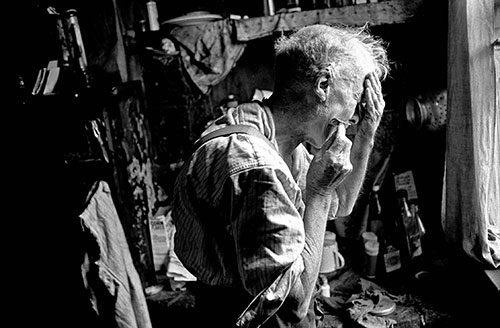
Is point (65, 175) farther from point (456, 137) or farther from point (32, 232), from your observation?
point (456, 137)

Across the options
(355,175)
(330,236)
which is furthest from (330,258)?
(355,175)

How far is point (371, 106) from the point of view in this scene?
1565 millimetres

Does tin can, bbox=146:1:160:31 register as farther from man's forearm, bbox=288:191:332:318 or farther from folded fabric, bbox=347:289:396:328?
folded fabric, bbox=347:289:396:328

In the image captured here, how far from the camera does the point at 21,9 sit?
238 cm

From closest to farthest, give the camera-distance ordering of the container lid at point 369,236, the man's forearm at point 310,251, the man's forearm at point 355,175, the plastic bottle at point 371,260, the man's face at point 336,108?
the man's forearm at point 310,251
the man's face at point 336,108
the man's forearm at point 355,175
the plastic bottle at point 371,260
the container lid at point 369,236

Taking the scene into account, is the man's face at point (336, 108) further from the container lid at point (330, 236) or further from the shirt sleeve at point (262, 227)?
the container lid at point (330, 236)

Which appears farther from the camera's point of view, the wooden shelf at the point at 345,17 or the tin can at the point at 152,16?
the tin can at the point at 152,16

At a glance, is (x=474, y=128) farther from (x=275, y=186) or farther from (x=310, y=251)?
(x=275, y=186)

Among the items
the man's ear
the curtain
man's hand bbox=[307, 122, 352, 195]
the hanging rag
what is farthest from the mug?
the man's ear

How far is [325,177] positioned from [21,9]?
200 cm

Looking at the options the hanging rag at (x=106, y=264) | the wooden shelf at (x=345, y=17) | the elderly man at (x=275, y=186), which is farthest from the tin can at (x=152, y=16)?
the elderly man at (x=275, y=186)

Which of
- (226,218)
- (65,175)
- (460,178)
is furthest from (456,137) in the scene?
(65,175)

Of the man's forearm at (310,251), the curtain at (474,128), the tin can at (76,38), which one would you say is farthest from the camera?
the tin can at (76,38)

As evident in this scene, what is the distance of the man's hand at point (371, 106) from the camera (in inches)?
57.5
